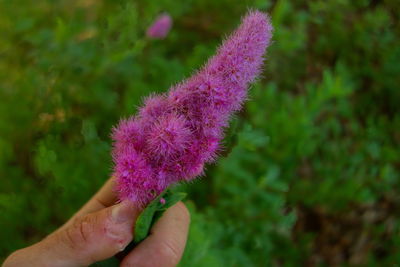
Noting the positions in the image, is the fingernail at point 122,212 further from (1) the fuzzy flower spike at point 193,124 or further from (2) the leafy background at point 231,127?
(2) the leafy background at point 231,127

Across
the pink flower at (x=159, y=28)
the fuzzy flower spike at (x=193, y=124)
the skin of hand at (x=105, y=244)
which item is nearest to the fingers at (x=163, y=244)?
the skin of hand at (x=105, y=244)

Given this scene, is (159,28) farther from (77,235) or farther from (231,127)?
(77,235)

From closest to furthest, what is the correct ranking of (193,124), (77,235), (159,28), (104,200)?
(193,124), (77,235), (104,200), (159,28)

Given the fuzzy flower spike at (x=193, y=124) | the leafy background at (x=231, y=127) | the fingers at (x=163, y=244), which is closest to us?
the fuzzy flower spike at (x=193, y=124)

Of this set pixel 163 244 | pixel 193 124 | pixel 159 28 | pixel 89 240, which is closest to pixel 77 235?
pixel 89 240

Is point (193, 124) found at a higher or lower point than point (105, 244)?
higher

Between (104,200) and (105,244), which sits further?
(104,200)

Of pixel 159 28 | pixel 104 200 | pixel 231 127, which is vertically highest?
pixel 231 127
